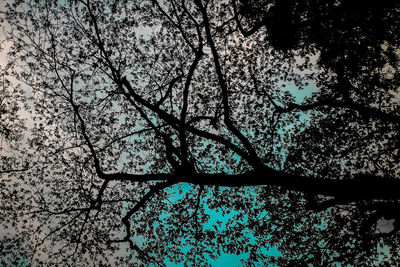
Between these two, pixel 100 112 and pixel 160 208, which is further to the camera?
pixel 160 208

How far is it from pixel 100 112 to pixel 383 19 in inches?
575

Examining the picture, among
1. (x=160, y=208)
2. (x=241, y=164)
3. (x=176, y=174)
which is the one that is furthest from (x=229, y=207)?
(x=176, y=174)

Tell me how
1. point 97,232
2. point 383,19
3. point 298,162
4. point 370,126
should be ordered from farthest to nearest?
point 97,232 → point 298,162 → point 370,126 → point 383,19

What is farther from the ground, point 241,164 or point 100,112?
point 100,112

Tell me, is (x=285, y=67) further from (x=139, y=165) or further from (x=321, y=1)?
(x=139, y=165)

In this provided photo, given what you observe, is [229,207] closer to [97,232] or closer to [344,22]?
[97,232]

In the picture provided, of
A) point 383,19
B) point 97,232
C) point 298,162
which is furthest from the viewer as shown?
point 97,232

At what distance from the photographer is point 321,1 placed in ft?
30.7

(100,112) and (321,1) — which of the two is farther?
(100,112)

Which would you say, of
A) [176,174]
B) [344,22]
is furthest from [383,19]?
[176,174]

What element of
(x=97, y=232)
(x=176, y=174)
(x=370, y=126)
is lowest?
(x=97, y=232)

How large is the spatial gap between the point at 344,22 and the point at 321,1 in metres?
1.47

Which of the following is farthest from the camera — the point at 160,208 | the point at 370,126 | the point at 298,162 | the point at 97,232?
the point at 160,208

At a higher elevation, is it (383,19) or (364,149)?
(383,19)
